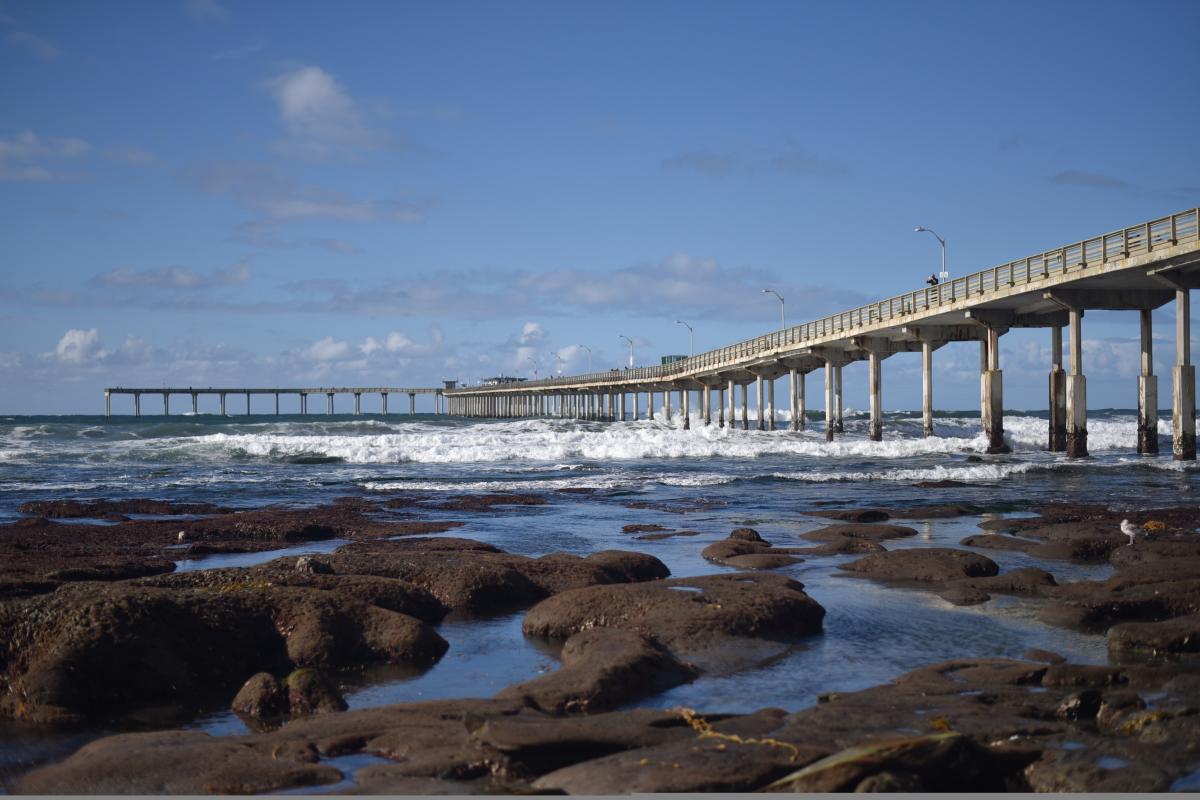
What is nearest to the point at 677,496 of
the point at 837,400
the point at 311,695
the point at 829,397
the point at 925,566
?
the point at 925,566

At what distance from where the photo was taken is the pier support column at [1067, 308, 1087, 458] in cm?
3816

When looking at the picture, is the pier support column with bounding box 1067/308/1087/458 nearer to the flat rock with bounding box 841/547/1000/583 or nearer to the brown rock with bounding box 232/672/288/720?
the flat rock with bounding box 841/547/1000/583

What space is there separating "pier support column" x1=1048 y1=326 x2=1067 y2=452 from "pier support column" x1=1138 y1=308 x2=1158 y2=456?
4700 mm

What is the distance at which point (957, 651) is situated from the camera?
29.2 ft

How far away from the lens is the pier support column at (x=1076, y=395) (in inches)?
1502

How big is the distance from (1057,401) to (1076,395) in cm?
434

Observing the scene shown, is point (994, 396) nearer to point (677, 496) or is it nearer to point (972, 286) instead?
point (972, 286)

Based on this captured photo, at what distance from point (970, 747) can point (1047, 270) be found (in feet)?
116

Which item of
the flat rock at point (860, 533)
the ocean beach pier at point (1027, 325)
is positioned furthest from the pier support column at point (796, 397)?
the flat rock at point (860, 533)

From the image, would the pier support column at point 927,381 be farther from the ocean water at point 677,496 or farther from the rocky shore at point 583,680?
the rocky shore at point 583,680

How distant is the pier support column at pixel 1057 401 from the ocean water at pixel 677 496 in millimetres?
1165

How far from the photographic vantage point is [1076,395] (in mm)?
38344

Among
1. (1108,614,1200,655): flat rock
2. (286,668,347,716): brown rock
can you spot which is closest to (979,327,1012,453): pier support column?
(1108,614,1200,655): flat rock

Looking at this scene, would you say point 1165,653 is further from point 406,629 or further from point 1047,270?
point 1047,270
